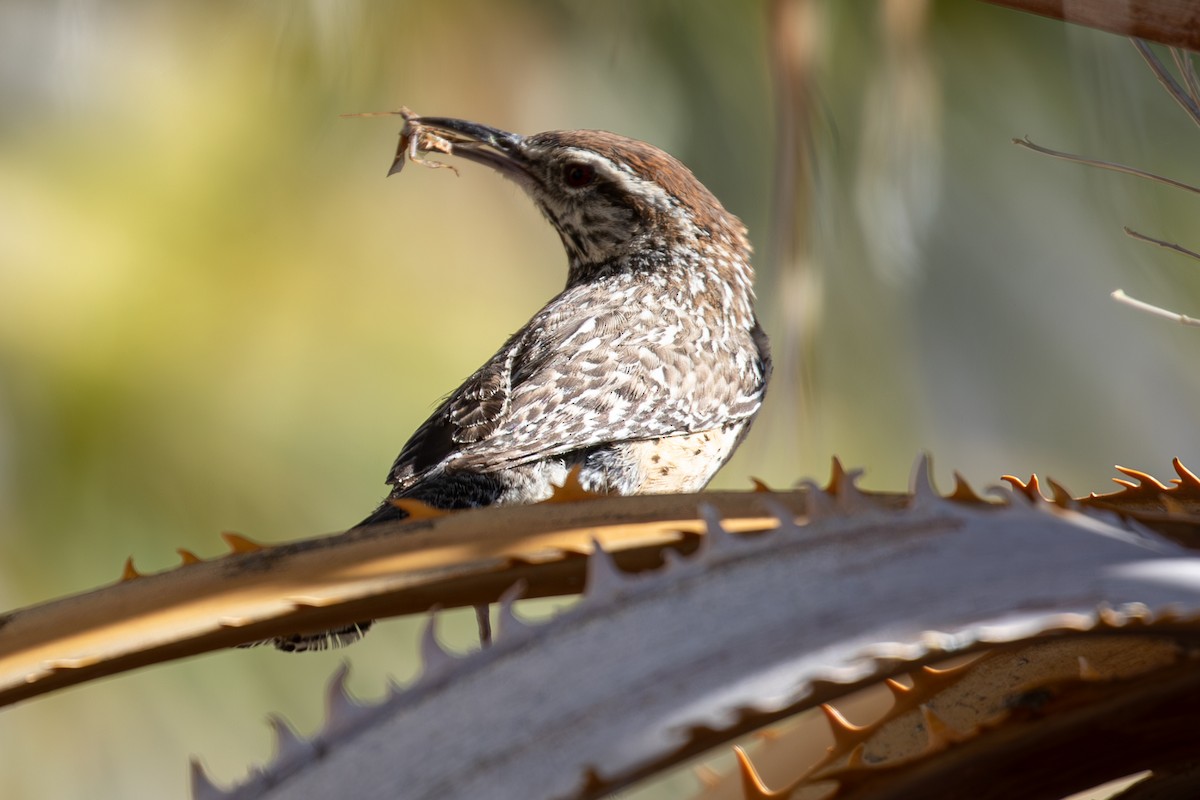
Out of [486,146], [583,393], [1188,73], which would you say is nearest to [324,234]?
[486,146]

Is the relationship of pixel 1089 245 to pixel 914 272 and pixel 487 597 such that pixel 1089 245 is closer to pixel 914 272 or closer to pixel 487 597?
pixel 914 272

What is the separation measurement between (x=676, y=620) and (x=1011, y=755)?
255mm

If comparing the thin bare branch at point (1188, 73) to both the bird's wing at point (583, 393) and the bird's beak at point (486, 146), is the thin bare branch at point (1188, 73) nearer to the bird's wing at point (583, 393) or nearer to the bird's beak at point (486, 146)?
the bird's wing at point (583, 393)

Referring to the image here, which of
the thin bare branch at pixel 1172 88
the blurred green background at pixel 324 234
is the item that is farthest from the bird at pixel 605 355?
the thin bare branch at pixel 1172 88

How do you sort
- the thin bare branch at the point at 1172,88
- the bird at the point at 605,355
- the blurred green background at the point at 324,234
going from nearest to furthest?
the thin bare branch at the point at 1172,88
the bird at the point at 605,355
the blurred green background at the point at 324,234

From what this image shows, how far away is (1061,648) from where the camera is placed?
1032 millimetres

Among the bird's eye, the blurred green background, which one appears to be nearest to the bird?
the bird's eye

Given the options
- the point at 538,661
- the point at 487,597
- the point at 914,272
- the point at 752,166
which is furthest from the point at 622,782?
the point at 914,272

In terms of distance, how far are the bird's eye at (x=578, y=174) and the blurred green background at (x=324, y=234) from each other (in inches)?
14.9

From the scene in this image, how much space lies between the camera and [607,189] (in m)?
2.56

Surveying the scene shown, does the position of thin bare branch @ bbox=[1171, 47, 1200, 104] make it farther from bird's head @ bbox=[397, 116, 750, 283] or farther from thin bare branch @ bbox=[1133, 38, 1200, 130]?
bird's head @ bbox=[397, 116, 750, 283]

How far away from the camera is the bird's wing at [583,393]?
194 cm

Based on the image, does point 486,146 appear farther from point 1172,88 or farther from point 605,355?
point 1172,88

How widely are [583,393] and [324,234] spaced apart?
308 cm
